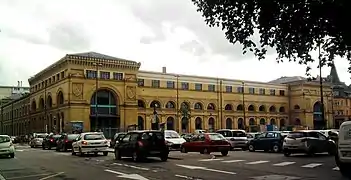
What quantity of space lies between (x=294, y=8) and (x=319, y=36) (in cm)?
356

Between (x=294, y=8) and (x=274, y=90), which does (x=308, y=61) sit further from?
(x=274, y=90)

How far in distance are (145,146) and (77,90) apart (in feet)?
185

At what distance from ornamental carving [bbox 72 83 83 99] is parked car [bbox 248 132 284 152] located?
4903 centimetres

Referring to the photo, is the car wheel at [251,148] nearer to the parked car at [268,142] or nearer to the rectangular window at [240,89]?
the parked car at [268,142]

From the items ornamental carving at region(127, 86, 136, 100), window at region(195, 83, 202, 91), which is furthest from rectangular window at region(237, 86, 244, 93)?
ornamental carving at region(127, 86, 136, 100)

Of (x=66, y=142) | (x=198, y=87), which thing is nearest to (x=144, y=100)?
(x=198, y=87)

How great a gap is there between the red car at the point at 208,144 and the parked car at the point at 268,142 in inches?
178

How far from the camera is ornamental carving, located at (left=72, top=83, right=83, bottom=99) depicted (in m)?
77.7

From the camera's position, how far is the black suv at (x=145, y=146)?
2362 centimetres

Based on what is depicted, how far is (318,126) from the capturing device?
108750 mm

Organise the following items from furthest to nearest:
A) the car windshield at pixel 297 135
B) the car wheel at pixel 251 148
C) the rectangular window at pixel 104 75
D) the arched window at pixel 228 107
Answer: the arched window at pixel 228 107 < the rectangular window at pixel 104 75 < the car wheel at pixel 251 148 < the car windshield at pixel 297 135

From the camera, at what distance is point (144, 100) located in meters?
89.5

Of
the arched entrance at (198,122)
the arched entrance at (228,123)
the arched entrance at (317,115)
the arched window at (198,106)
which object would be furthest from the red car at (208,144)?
the arched entrance at (317,115)

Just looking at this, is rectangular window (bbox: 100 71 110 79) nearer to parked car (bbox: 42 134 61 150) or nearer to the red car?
parked car (bbox: 42 134 61 150)
